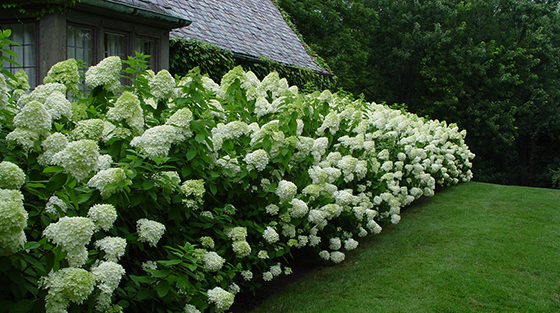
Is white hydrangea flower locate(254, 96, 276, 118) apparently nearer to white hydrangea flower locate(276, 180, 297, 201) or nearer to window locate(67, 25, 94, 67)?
white hydrangea flower locate(276, 180, 297, 201)

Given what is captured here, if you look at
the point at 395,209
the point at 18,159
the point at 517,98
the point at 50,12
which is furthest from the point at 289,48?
the point at 517,98

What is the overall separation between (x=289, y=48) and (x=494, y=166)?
2075 centimetres

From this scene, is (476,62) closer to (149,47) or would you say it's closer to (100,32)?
(149,47)

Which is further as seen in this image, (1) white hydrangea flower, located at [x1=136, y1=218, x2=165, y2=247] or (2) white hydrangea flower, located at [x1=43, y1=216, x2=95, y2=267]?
(1) white hydrangea flower, located at [x1=136, y1=218, x2=165, y2=247]

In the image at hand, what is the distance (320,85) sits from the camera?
1452cm

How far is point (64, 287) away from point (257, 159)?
1.85 meters

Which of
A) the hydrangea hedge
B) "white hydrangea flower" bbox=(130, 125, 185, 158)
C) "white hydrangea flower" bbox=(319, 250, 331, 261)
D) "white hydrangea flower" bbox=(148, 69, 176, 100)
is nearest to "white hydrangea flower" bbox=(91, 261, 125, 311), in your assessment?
the hydrangea hedge

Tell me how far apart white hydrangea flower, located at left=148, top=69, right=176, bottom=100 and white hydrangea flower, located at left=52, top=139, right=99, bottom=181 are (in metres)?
1.45

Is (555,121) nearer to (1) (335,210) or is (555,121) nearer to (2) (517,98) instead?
(2) (517,98)

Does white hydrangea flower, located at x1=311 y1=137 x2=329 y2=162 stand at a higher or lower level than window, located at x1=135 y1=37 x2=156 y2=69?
lower

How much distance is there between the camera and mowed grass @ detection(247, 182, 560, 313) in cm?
428

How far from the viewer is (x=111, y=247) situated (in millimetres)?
2404

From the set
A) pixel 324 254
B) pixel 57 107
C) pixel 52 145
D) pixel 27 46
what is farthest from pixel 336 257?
pixel 27 46

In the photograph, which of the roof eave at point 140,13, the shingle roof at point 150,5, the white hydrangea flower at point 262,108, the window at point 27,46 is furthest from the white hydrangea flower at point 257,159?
the window at point 27,46
